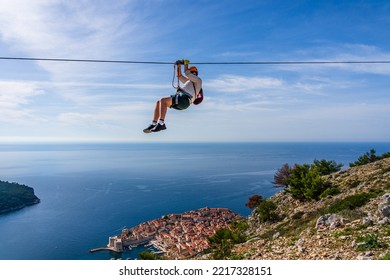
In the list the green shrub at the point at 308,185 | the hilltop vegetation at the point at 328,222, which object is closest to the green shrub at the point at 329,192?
the hilltop vegetation at the point at 328,222

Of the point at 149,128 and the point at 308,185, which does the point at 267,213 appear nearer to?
the point at 308,185

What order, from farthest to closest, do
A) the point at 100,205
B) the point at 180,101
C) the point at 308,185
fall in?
1. the point at 100,205
2. the point at 308,185
3. the point at 180,101

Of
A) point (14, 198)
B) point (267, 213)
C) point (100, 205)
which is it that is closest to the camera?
point (267, 213)

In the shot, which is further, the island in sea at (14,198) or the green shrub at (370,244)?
the island in sea at (14,198)

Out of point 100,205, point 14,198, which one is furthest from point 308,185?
point 14,198

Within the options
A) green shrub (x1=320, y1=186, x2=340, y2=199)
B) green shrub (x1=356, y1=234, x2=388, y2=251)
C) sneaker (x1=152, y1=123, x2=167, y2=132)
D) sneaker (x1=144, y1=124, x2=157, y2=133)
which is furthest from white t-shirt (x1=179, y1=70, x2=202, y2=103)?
green shrub (x1=320, y1=186, x2=340, y2=199)

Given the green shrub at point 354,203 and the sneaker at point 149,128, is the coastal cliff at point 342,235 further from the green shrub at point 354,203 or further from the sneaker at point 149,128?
the sneaker at point 149,128
